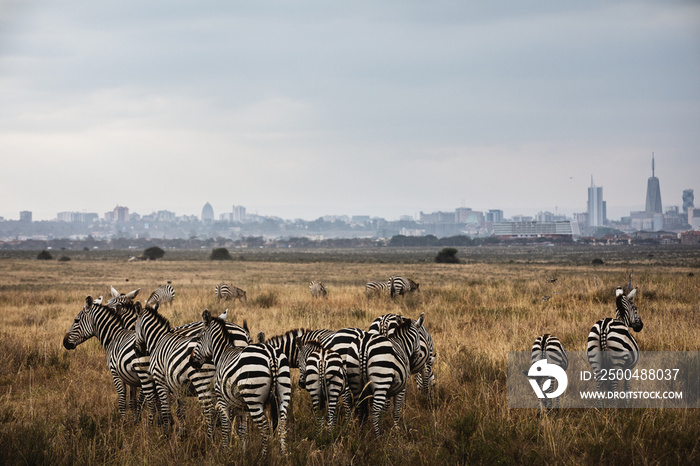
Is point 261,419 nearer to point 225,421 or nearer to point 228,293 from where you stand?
A: point 225,421

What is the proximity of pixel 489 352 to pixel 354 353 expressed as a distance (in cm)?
423

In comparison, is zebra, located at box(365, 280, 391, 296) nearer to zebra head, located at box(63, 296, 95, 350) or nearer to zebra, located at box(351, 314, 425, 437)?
zebra head, located at box(63, 296, 95, 350)

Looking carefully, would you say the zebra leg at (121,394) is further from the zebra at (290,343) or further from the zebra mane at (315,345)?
the zebra mane at (315,345)

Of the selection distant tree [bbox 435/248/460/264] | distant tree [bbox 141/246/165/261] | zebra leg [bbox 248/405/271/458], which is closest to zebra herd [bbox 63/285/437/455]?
zebra leg [bbox 248/405/271/458]

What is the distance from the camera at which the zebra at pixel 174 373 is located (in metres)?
6.05

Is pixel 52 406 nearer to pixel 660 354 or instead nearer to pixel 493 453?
pixel 493 453

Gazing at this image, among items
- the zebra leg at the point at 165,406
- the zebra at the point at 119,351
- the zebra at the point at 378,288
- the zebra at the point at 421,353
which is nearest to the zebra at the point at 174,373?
the zebra leg at the point at 165,406

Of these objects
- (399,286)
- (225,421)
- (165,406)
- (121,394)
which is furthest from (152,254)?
(225,421)

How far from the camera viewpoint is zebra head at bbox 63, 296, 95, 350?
7.98 metres

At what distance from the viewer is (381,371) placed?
596cm

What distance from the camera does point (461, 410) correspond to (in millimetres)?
6934

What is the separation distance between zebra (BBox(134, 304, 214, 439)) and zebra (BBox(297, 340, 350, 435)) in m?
1.05

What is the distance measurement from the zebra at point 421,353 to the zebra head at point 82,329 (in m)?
3.93

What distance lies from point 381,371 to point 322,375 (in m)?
0.62
